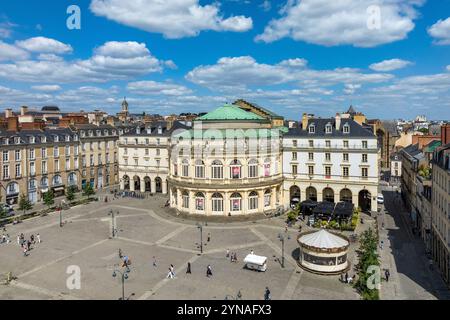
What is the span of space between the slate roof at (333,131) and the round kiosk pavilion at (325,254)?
28.8m

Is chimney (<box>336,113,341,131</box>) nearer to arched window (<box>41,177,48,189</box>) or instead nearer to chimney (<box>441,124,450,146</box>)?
chimney (<box>441,124,450,146</box>)

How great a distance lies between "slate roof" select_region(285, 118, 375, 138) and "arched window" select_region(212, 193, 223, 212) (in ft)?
60.1

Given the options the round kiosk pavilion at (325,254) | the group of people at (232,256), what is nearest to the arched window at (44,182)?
the group of people at (232,256)

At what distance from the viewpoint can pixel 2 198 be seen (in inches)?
2665

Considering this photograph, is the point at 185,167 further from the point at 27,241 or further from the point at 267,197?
the point at 27,241

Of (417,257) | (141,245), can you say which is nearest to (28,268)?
(141,245)

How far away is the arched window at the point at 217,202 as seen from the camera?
59781mm

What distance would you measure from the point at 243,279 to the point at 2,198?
54528 millimetres

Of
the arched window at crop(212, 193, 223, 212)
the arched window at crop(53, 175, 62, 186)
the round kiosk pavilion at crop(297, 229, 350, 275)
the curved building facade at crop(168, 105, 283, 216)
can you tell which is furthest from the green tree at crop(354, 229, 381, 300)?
the arched window at crop(53, 175, 62, 186)

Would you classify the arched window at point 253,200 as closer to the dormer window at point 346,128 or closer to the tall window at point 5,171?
the dormer window at point 346,128

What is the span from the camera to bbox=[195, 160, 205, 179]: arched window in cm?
6016

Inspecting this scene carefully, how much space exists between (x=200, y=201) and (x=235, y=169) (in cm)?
810

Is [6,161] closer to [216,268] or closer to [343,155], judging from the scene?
[216,268]

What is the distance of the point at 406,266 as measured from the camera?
39625 mm
